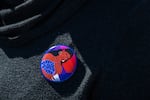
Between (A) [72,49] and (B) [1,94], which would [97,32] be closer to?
(A) [72,49]

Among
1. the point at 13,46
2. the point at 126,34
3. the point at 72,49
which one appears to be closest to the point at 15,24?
the point at 13,46

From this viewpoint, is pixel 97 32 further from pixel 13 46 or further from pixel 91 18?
pixel 13 46

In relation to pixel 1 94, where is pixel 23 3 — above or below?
above
